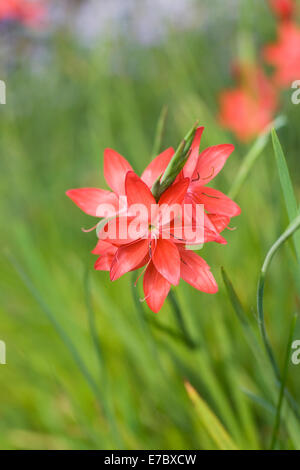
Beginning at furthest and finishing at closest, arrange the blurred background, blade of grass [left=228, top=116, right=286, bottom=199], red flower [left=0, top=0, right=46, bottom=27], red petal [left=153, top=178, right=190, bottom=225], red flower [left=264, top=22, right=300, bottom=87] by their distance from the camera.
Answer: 1. red flower [left=0, top=0, right=46, bottom=27]
2. red flower [left=264, top=22, right=300, bottom=87]
3. the blurred background
4. blade of grass [left=228, top=116, right=286, bottom=199]
5. red petal [left=153, top=178, right=190, bottom=225]

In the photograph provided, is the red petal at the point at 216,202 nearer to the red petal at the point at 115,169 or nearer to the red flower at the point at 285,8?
the red petal at the point at 115,169

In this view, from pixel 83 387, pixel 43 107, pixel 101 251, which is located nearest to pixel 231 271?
pixel 83 387

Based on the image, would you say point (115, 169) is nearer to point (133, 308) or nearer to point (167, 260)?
point (167, 260)

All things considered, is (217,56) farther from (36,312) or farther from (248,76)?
(36,312)

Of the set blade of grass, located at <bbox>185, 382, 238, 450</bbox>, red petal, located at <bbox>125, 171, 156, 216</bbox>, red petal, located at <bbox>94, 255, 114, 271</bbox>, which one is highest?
red petal, located at <bbox>125, 171, 156, 216</bbox>

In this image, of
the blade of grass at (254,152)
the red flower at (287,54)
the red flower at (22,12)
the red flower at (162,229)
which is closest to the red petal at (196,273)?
the red flower at (162,229)

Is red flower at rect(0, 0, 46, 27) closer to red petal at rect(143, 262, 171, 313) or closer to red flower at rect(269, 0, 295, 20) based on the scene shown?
red flower at rect(269, 0, 295, 20)

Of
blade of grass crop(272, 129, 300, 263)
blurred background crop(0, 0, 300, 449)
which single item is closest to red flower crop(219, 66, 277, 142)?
blurred background crop(0, 0, 300, 449)
